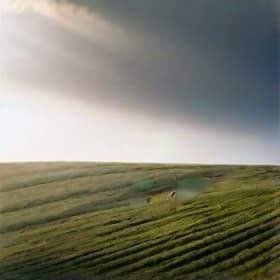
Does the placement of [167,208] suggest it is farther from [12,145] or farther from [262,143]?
[12,145]

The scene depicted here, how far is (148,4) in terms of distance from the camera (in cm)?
257

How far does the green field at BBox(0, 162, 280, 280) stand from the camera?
229 centimetres

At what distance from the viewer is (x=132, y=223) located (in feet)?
7.91

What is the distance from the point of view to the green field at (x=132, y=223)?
229 cm

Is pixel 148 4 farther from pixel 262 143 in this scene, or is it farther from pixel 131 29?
pixel 262 143

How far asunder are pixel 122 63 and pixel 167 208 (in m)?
0.95

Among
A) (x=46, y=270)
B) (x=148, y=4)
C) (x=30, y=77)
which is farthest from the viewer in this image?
(x=148, y=4)

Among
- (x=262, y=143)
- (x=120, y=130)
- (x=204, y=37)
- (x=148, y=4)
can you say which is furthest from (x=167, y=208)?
Result: (x=148, y=4)

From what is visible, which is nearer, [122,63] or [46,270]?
[46,270]

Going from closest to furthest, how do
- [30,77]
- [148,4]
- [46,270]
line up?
[46,270]
[30,77]
[148,4]

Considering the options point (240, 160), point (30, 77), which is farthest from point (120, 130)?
point (240, 160)

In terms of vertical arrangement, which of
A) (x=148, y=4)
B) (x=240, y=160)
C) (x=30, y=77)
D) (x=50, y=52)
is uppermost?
(x=148, y=4)

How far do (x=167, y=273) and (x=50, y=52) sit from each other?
1495 millimetres

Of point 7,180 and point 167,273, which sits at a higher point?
point 7,180
